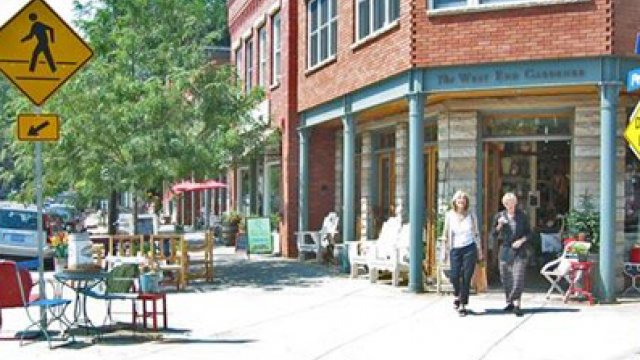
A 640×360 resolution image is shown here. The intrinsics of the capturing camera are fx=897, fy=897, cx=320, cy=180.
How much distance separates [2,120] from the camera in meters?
18.6

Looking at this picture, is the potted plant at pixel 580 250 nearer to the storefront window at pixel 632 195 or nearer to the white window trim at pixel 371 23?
the storefront window at pixel 632 195

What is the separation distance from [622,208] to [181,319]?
6965 mm

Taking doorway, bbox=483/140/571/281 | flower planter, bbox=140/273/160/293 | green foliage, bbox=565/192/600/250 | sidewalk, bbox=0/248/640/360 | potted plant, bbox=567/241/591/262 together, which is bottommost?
sidewalk, bbox=0/248/640/360

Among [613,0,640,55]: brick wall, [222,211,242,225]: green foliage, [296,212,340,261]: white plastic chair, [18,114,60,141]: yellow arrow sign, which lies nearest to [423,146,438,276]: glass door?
[296,212,340,261]: white plastic chair

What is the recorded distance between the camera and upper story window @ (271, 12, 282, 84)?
23.7 meters

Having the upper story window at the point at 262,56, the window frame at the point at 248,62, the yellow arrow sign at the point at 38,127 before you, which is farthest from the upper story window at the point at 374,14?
the window frame at the point at 248,62

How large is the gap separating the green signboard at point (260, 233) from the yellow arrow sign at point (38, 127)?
12602 mm

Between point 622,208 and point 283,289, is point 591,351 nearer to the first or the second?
point 622,208

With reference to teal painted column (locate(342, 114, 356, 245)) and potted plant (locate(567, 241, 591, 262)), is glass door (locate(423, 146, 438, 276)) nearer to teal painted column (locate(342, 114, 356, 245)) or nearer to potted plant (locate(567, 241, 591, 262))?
teal painted column (locate(342, 114, 356, 245))

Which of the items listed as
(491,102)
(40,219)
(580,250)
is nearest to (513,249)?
(580,250)

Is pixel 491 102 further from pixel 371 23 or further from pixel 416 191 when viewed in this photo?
pixel 371 23

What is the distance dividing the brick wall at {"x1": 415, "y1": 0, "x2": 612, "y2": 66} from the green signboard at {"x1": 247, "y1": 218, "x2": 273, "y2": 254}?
930cm

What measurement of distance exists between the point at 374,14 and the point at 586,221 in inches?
220

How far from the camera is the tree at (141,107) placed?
16016mm
